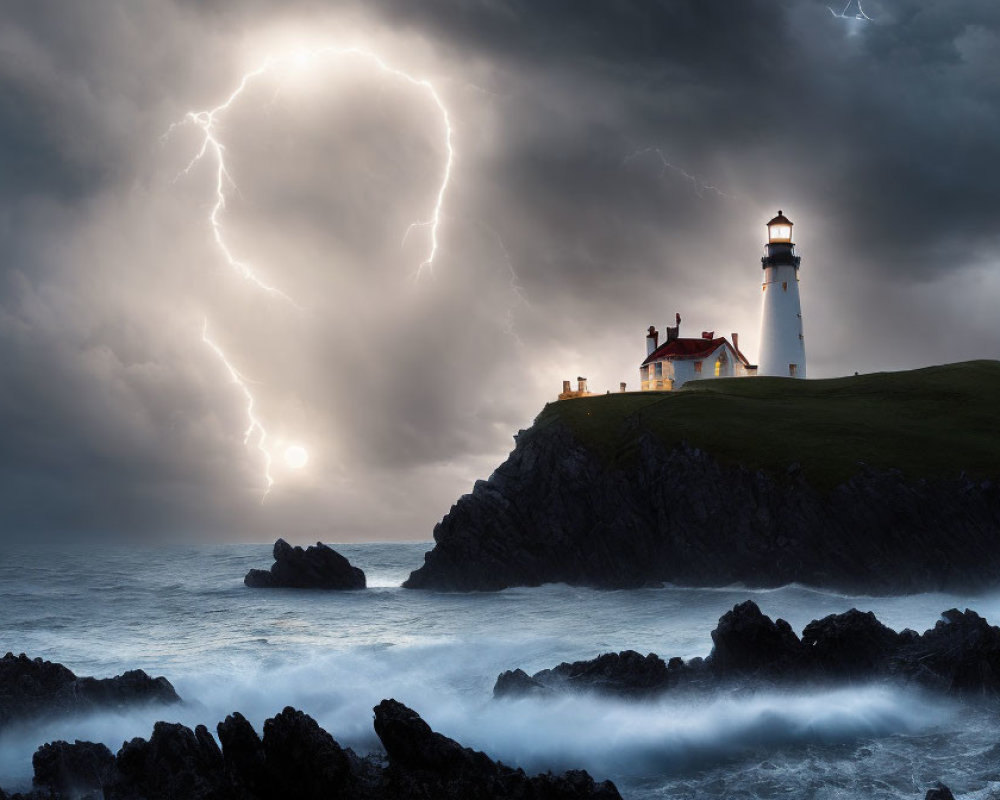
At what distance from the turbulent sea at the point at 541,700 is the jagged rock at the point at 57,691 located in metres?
0.62

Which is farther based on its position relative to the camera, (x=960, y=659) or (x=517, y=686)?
(x=517, y=686)

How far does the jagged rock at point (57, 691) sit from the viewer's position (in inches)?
1204

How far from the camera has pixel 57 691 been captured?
31.3 meters

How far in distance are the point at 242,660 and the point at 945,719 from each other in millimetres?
27012

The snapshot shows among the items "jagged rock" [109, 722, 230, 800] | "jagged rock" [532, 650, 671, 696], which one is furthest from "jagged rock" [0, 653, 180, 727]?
"jagged rock" [532, 650, 671, 696]

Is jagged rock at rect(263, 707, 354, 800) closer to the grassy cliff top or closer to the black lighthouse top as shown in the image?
the grassy cliff top

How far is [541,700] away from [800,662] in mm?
8959

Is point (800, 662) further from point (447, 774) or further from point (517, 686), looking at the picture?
point (447, 774)

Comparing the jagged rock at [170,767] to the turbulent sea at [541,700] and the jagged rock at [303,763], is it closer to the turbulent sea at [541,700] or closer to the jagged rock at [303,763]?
the jagged rock at [303,763]

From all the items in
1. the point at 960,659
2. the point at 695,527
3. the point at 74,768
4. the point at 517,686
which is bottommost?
the point at 74,768

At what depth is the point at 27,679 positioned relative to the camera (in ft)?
103

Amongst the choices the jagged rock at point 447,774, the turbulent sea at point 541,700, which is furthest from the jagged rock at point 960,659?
the jagged rock at point 447,774

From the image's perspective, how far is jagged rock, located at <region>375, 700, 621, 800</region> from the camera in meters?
21.7

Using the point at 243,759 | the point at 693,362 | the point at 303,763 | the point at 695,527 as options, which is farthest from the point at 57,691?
the point at 693,362
